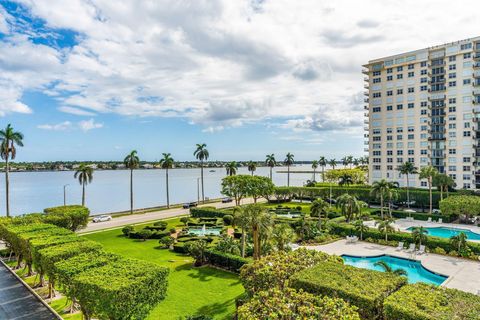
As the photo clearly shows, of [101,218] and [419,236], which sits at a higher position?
[419,236]

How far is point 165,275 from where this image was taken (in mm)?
18828

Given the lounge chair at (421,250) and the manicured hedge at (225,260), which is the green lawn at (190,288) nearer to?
the manicured hedge at (225,260)

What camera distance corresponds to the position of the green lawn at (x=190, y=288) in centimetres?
2181

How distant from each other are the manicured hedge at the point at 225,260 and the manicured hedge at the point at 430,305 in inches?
598

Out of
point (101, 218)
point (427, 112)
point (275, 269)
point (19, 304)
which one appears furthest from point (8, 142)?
point (427, 112)

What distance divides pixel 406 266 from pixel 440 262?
3.42 metres

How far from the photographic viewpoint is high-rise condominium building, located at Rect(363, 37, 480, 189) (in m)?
74.3

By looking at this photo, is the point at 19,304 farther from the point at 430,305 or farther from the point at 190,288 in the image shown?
the point at 430,305

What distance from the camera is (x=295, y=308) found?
1523 cm

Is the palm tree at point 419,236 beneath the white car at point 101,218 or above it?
above

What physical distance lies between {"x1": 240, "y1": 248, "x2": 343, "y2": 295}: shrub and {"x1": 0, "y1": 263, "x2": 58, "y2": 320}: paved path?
1335 cm

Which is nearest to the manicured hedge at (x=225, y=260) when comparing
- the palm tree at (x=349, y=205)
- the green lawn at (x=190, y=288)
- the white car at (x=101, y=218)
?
the green lawn at (x=190, y=288)

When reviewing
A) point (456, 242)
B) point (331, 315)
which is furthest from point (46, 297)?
point (456, 242)

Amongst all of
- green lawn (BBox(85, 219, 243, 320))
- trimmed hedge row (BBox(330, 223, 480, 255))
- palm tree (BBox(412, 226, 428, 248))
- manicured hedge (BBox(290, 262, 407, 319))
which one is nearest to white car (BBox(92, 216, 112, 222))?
green lawn (BBox(85, 219, 243, 320))
